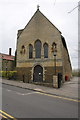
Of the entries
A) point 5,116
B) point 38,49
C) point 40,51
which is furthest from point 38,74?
point 5,116

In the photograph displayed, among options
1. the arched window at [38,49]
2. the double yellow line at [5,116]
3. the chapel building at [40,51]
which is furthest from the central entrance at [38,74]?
the double yellow line at [5,116]

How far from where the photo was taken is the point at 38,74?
23766mm

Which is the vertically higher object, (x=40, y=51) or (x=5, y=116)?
(x=40, y=51)

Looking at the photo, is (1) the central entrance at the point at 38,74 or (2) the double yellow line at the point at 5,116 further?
(1) the central entrance at the point at 38,74

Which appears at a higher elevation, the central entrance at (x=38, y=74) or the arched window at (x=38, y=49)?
the arched window at (x=38, y=49)

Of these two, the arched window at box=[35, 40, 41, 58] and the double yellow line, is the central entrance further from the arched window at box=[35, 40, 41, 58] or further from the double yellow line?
the double yellow line

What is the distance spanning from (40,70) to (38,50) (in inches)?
153

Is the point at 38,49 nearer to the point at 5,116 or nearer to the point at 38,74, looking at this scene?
the point at 38,74

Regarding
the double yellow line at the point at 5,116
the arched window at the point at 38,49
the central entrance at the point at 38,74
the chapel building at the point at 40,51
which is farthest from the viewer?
the arched window at the point at 38,49

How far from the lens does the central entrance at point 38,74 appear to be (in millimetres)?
23547

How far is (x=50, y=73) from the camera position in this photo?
22.5 m

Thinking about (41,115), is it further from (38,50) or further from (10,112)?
(38,50)

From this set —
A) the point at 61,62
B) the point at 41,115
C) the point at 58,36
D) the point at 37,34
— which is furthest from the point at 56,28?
the point at 41,115

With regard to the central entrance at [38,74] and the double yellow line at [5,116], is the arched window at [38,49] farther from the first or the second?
the double yellow line at [5,116]
